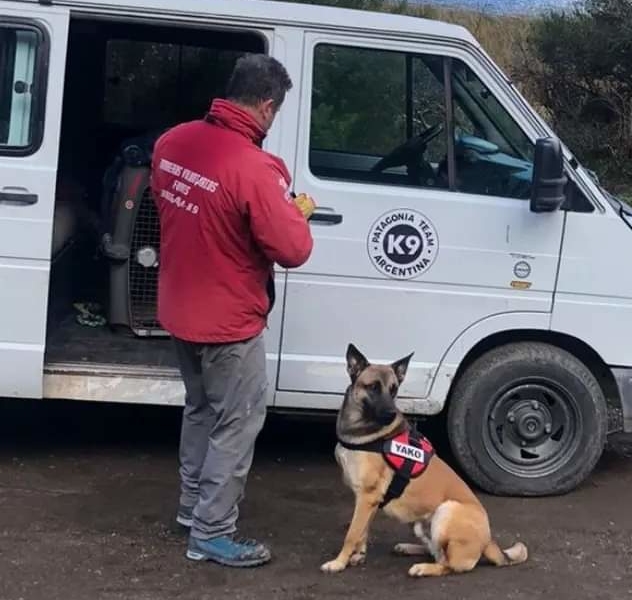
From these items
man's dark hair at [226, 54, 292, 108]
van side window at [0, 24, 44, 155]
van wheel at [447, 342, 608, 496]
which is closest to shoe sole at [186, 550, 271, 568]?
van wheel at [447, 342, 608, 496]

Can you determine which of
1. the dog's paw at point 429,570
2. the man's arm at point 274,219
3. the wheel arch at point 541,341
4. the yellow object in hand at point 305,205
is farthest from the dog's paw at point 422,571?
the yellow object in hand at point 305,205

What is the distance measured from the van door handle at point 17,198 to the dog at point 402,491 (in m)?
1.62

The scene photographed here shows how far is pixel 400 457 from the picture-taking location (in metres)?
4.74

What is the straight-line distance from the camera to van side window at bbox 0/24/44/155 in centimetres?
533

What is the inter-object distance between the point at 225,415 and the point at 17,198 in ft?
4.88

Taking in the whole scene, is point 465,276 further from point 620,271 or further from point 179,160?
point 179,160

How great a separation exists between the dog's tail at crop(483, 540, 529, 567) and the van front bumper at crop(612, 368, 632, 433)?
1.18 m

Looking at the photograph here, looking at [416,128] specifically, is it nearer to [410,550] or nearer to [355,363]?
[355,363]

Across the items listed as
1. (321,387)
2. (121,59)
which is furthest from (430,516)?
(121,59)

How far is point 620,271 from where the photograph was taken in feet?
18.3

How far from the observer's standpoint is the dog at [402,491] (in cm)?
468

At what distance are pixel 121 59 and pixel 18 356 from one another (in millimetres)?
2029

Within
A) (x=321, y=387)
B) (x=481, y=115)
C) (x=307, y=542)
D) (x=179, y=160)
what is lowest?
(x=307, y=542)

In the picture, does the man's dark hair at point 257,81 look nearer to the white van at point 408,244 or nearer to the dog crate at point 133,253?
the white van at point 408,244
